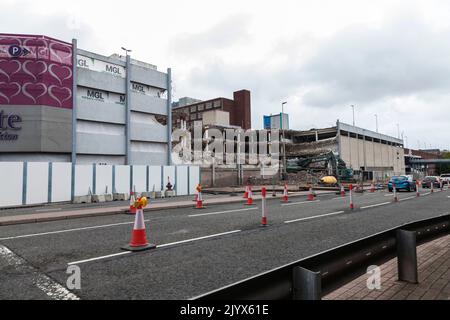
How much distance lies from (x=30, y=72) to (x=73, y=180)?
9667mm

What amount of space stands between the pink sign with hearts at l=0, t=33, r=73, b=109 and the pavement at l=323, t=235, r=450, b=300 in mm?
26962

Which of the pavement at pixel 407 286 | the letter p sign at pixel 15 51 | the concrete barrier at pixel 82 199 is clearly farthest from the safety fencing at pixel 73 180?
the pavement at pixel 407 286

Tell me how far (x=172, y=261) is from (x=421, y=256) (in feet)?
15.4

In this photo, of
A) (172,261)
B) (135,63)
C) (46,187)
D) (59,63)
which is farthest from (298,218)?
(135,63)

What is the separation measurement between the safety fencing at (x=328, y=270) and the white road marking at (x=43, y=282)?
8.81 ft

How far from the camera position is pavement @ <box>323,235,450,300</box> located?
158 inches

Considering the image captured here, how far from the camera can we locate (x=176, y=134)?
52688 mm

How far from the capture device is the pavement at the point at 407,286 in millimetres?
4012

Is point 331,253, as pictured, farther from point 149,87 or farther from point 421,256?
point 149,87

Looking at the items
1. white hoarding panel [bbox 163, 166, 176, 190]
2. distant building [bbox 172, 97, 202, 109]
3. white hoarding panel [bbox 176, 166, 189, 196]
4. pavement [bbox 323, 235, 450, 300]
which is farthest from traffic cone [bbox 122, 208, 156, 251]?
distant building [bbox 172, 97, 202, 109]

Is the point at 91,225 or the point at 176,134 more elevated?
the point at 176,134

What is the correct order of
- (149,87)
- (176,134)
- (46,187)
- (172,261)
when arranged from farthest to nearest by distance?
(176,134) → (149,87) → (46,187) → (172,261)

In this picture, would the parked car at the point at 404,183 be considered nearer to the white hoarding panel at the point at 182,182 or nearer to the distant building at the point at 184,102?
the white hoarding panel at the point at 182,182

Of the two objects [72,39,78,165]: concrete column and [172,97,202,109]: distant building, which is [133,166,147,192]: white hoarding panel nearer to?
[72,39,78,165]: concrete column
